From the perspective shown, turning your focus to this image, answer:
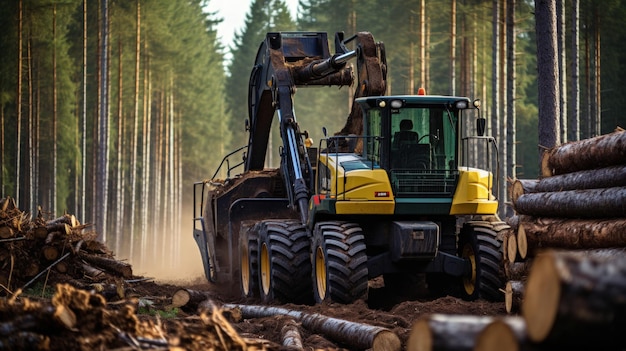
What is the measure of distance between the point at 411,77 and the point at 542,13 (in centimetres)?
2968

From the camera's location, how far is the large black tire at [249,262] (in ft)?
52.5

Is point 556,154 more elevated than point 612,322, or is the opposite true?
point 556,154

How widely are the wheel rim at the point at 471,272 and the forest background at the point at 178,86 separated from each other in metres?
5.08

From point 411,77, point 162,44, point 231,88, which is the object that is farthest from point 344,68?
point 231,88

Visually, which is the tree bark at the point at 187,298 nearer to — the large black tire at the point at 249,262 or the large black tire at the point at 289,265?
the large black tire at the point at 289,265

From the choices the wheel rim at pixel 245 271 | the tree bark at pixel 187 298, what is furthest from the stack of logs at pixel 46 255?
the tree bark at pixel 187 298

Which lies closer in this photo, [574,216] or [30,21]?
[574,216]

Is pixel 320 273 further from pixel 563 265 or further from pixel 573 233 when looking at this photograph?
pixel 563 265

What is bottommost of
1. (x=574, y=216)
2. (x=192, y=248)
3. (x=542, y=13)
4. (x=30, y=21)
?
(x=192, y=248)

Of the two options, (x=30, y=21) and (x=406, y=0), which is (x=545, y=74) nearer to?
(x=30, y=21)

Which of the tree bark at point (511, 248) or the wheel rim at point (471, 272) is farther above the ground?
the tree bark at point (511, 248)

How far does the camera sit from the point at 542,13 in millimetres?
18219

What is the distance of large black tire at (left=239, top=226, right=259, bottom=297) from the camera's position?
16.0 meters

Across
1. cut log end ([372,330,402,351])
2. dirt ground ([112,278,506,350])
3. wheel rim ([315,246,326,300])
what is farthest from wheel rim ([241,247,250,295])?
cut log end ([372,330,402,351])
